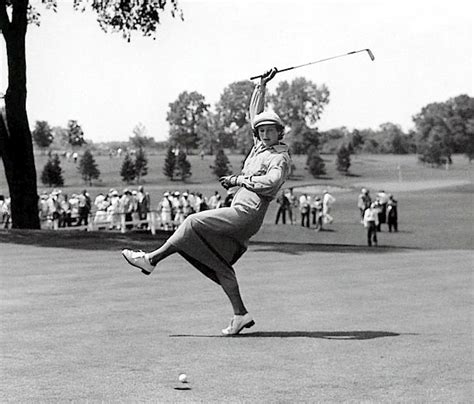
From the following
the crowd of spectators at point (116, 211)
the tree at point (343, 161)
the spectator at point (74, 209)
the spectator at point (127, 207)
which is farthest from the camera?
the tree at point (343, 161)

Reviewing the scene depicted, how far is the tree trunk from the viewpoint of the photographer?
3077 cm

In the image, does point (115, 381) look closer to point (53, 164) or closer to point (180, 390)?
point (180, 390)

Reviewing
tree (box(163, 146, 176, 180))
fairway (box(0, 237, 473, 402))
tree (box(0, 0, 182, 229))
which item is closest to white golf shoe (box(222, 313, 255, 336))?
fairway (box(0, 237, 473, 402))

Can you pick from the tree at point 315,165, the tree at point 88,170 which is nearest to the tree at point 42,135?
the tree at point 88,170

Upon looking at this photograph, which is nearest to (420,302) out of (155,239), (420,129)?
(155,239)

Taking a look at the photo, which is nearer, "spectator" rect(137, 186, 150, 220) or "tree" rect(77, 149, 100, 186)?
"spectator" rect(137, 186, 150, 220)

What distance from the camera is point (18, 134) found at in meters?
31.4

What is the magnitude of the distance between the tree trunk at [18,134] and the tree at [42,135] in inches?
2983

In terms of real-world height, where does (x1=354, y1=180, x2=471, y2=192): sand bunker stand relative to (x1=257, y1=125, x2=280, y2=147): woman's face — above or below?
below

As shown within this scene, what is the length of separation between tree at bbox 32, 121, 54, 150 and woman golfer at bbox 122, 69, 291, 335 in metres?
98.7

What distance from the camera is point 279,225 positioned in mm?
51562

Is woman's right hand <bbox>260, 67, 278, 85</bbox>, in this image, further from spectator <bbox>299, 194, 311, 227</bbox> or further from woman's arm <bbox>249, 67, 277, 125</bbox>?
spectator <bbox>299, 194, 311, 227</bbox>

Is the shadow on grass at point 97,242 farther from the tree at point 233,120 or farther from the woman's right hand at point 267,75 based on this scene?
the tree at point 233,120

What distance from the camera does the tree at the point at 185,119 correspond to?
139m
